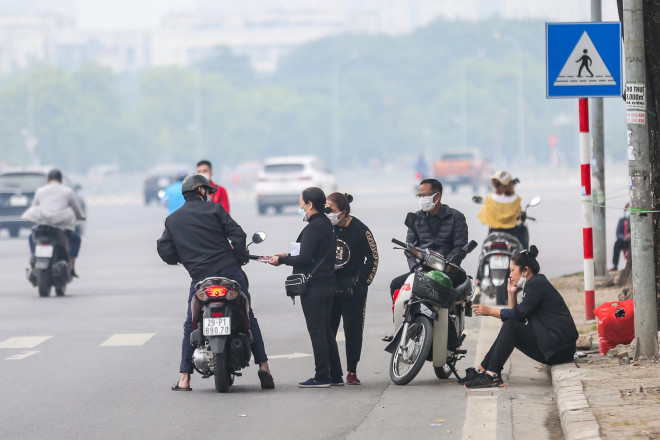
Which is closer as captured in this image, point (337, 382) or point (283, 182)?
point (337, 382)

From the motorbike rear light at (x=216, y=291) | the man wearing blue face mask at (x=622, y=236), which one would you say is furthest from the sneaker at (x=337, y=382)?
the man wearing blue face mask at (x=622, y=236)

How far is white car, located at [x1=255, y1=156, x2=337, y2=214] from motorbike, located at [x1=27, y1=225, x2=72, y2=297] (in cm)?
2266

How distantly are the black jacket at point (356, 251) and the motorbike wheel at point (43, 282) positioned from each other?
27.3 feet

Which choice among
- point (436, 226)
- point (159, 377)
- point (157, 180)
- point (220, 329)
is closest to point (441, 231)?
point (436, 226)

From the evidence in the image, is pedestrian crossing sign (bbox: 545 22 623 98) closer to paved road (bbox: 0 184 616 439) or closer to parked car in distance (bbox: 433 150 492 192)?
paved road (bbox: 0 184 616 439)

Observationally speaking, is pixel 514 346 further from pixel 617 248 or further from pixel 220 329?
pixel 617 248

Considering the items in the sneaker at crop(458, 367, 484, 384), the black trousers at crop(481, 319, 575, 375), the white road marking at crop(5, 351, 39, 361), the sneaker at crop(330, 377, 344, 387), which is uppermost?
the black trousers at crop(481, 319, 575, 375)

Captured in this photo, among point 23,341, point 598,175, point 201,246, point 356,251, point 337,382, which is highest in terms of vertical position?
point 598,175

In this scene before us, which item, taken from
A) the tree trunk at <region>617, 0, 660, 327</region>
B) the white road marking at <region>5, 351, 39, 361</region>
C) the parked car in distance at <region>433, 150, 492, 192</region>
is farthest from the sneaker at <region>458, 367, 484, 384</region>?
the parked car in distance at <region>433, 150, 492, 192</region>

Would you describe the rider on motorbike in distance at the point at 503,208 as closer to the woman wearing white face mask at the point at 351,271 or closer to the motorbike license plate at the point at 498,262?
the motorbike license plate at the point at 498,262

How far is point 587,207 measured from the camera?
1270 cm

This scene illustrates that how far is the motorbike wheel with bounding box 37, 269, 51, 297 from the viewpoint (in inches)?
704

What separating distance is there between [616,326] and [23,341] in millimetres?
5727

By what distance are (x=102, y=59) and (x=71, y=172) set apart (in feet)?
337
